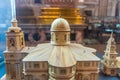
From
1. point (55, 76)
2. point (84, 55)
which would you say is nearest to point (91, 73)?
point (84, 55)

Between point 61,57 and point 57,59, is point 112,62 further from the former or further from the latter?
point 57,59

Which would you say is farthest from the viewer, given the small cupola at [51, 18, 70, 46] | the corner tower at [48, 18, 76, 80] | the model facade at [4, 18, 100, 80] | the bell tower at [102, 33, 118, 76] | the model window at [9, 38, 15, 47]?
the bell tower at [102, 33, 118, 76]

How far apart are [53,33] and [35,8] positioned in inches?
356

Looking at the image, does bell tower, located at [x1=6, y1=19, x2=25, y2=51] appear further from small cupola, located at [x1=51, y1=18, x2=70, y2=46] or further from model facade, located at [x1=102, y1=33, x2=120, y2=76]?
model facade, located at [x1=102, y1=33, x2=120, y2=76]

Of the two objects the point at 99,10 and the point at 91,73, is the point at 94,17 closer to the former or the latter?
the point at 99,10

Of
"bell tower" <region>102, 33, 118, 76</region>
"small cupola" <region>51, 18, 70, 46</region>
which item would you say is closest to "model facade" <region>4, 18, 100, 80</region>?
"small cupola" <region>51, 18, 70, 46</region>

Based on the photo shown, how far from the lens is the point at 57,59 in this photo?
10406mm

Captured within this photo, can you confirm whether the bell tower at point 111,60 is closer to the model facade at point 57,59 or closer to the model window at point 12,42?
the model facade at point 57,59

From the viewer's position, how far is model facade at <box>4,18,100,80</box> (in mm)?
10352

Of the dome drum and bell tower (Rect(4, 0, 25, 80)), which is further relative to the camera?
bell tower (Rect(4, 0, 25, 80))

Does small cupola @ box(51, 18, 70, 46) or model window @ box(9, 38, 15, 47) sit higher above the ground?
small cupola @ box(51, 18, 70, 46)

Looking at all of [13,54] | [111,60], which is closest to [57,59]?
[13,54]

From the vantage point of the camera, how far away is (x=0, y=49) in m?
21.1

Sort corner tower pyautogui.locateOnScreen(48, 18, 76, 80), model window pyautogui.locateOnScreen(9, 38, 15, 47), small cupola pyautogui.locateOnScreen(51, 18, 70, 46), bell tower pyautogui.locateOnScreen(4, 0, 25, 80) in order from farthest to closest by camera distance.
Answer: model window pyautogui.locateOnScreen(9, 38, 15, 47) < bell tower pyautogui.locateOnScreen(4, 0, 25, 80) < small cupola pyautogui.locateOnScreen(51, 18, 70, 46) < corner tower pyautogui.locateOnScreen(48, 18, 76, 80)
